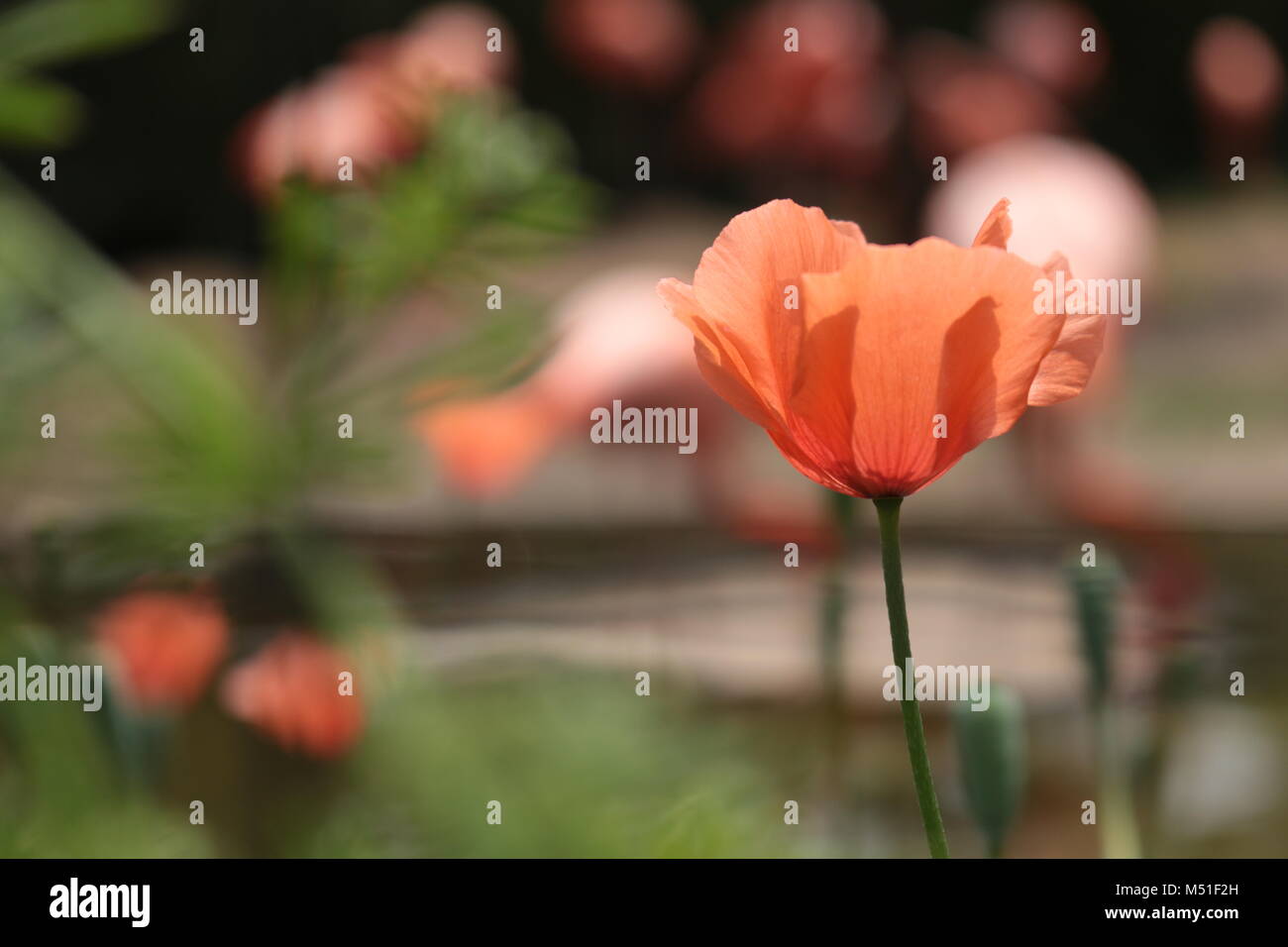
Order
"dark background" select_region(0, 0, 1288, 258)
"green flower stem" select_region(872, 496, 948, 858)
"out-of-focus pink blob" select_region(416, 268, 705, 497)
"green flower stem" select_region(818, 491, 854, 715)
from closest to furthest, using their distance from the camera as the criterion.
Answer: "green flower stem" select_region(872, 496, 948, 858)
"green flower stem" select_region(818, 491, 854, 715)
"out-of-focus pink blob" select_region(416, 268, 705, 497)
"dark background" select_region(0, 0, 1288, 258)

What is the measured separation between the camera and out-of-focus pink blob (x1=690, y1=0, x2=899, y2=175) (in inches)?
17.6

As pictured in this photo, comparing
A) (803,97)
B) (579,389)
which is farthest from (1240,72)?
(579,389)

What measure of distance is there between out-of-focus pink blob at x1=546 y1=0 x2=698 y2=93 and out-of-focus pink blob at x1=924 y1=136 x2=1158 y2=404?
0.11 m

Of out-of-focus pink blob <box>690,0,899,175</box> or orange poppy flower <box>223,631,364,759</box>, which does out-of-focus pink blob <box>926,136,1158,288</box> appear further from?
orange poppy flower <box>223,631,364,759</box>

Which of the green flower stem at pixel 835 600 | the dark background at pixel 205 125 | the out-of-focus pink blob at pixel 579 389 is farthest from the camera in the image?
the dark background at pixel 205 125

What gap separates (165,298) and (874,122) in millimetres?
298

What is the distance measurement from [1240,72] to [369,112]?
1.27ft

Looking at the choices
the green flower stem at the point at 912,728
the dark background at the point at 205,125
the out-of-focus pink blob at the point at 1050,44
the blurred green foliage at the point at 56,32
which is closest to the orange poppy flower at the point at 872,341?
the green flower stem at the point at 912,728

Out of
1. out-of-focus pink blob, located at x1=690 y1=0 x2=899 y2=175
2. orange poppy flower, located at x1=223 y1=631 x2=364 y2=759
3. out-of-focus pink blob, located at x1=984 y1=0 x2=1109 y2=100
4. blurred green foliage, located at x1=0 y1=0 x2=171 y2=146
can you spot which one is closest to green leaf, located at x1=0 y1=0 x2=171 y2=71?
blurred green foliage, located at x1=0 y1=0 x2=171 y2=146

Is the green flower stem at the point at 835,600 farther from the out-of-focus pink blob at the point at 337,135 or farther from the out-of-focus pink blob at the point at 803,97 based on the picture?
the out-of-focus pink blob at the point at 803,97

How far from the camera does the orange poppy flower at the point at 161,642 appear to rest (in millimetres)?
225

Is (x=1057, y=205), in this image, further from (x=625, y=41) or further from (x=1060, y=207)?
(x=625, y=41)

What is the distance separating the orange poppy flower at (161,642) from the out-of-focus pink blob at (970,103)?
1.05 feet

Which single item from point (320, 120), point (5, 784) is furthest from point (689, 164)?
point (5, 784)
